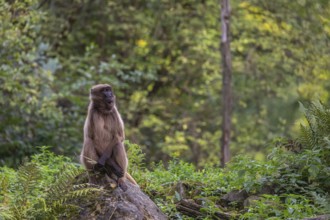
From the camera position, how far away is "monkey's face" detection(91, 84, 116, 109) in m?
9.77

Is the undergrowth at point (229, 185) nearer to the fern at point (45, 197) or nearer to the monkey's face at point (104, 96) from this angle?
the fern at point (45, 197)

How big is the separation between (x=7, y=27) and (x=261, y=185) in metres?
9.11

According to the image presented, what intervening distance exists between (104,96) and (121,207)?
1.73 m

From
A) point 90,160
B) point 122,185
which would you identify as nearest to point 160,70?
point 90,160

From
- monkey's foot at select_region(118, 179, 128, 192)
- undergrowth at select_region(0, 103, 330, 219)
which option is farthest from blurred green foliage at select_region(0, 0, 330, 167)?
monkey's foot at select_region(118, 179, 128, 192)

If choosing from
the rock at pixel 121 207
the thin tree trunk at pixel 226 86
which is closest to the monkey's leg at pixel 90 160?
the rock at pixel 121 207

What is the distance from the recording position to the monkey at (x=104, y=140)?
9398 millimetres

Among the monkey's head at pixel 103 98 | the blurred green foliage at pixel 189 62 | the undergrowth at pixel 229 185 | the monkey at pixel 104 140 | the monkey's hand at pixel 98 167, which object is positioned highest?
the monkey's head at pixel 103 98

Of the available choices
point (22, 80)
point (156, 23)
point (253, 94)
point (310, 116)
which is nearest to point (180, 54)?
point (156, 23)

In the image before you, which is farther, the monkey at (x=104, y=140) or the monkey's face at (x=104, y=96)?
the monkey's face at (x=104, y=96)

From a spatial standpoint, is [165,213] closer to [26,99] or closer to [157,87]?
[26,99]

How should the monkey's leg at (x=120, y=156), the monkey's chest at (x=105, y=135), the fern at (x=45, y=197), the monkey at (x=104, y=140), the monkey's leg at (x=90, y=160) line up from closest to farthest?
the fern at (x=45, y=197)
the monkey's leg at (x=90, y=160)
the monkey at (x=104, y=140)
the monkey's leg at (x=120, y=156)
the monkey's chest at (x=105, y=135)

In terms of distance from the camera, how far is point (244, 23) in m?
26.0

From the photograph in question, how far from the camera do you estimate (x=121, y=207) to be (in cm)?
873
